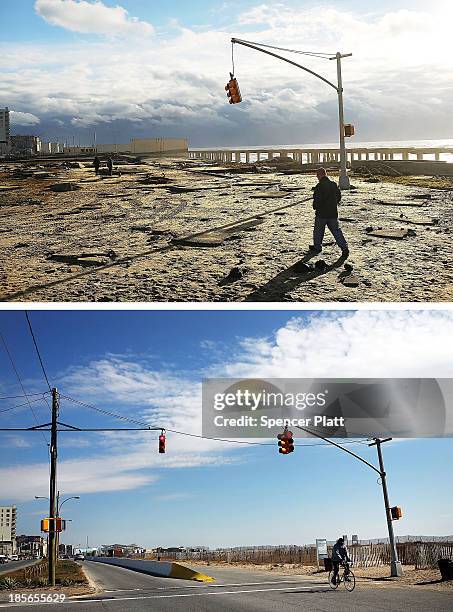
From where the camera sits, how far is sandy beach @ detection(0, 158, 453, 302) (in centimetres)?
1420

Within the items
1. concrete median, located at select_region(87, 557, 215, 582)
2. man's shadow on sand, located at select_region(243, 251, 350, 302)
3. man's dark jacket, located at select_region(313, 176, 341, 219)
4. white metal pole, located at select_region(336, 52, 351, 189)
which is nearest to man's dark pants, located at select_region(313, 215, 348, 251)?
man's dark jacket, located at select_region(313, 176, 341, 219)

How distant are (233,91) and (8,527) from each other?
160 metres

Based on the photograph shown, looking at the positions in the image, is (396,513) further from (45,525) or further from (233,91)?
(233,91)

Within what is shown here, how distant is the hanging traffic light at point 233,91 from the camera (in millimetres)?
20000

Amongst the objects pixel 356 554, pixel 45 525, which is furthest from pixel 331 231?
pixel 356 554

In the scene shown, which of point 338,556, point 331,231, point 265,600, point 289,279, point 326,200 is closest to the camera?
point 289,279

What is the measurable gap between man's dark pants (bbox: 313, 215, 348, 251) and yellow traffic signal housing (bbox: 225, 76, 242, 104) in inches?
237

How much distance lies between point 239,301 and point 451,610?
29.1 ft

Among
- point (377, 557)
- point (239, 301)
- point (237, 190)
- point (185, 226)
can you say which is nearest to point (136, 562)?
point (377, 557)

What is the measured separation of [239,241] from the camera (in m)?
16.8

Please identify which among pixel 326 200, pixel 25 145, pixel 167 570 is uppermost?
pixel 25 145

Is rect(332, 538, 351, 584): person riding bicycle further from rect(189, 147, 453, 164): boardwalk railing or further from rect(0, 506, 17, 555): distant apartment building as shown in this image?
rect(0, 506, 17, 555): distant apartment building

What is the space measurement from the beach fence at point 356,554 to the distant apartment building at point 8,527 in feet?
294

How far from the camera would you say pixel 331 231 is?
15.6 metres
